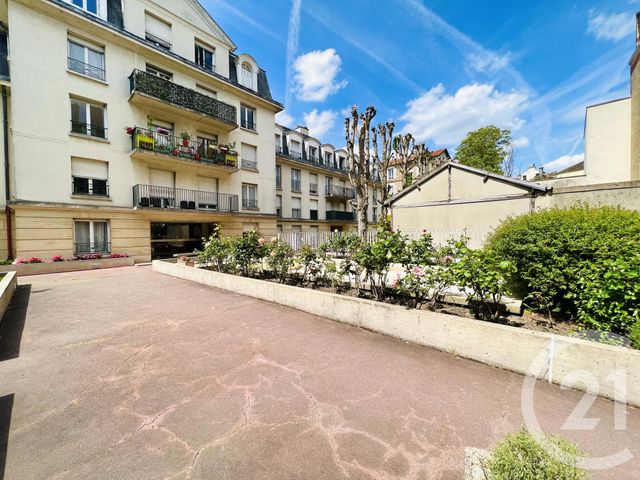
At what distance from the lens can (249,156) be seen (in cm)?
2031

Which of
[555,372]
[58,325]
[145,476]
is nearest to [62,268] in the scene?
[58,325]

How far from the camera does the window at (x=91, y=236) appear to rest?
13.0 m

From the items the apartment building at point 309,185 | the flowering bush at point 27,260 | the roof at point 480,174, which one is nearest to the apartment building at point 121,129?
the flowering bush at point 27,260

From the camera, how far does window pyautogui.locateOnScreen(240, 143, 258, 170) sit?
19.9m

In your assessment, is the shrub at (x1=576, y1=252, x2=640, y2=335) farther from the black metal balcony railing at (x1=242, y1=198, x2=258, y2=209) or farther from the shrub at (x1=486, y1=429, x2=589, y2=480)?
the black metal balcony railing at (x1=242, y1=198, x2=258, y2=209)

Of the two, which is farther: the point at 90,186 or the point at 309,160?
the point at 309,160

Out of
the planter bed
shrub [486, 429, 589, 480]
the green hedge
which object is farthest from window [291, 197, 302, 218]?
shrub [486, 429, 589, 480]

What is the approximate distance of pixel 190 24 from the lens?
16922mm

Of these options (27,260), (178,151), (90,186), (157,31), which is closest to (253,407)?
(27,260)

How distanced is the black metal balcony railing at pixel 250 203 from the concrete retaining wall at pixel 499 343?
52.4ft

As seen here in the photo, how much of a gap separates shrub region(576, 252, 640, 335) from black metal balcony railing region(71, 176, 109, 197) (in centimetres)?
1852

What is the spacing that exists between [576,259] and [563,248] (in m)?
0.22

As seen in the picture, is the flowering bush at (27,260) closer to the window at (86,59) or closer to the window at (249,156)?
the window at (86,59)

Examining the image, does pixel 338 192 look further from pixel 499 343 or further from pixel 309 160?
pixel 499 343
